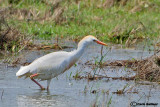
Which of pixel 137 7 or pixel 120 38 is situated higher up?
pixel 137 7

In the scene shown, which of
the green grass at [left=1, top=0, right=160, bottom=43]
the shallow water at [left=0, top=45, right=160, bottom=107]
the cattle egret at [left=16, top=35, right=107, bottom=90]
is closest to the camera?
the shallow water at [left=0, top=45, right=160, bottom=107]

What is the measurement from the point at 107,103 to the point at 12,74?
2621mm

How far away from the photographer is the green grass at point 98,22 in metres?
12.5

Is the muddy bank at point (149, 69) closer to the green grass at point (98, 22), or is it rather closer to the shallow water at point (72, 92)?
the shallow water at point (72, 92)


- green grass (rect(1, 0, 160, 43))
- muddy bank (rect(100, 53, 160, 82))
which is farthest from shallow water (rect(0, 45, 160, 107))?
green grass (rect(1, 0, 160, 43))

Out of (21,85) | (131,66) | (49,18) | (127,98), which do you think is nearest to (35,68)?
(21,85)

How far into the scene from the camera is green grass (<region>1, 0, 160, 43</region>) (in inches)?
494

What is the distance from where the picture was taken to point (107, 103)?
6.39 m

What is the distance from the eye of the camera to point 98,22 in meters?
14.4

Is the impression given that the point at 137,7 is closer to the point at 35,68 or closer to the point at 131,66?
the point at 131,66

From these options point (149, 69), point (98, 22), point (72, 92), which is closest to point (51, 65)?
point (72, 92)

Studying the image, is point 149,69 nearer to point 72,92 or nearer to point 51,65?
point 72,92

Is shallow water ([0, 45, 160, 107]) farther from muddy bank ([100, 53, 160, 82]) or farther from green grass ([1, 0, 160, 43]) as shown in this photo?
green grass ([1, 0, 160, 43])

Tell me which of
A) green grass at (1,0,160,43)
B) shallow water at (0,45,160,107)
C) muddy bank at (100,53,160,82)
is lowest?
shallow water at (0,45,160,107)
